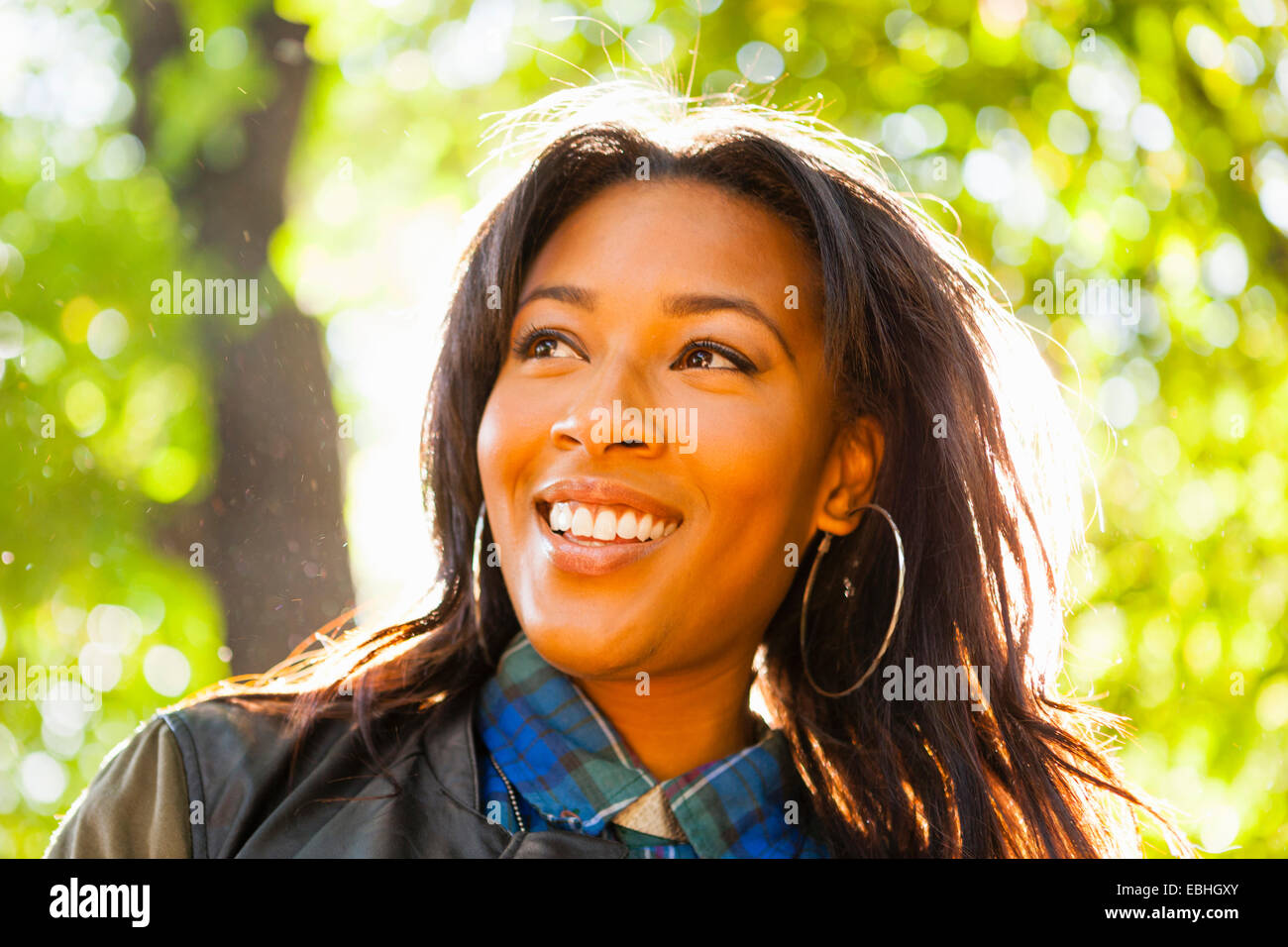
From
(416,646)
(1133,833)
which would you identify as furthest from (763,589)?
(1133,833)

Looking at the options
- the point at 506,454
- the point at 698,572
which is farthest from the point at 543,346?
the point at 698,572

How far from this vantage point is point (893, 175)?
10.4 ft

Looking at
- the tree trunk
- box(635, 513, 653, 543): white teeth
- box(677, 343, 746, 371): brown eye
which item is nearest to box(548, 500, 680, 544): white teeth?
box(635, 513, 653, 543): white teeth

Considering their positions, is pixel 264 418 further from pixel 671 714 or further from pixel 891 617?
pixel 891 617

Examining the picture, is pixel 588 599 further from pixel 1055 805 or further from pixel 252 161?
pixel 252 161

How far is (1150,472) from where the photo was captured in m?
3.41

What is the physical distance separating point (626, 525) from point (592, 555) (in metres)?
0.07

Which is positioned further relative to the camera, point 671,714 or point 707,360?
point 671,714

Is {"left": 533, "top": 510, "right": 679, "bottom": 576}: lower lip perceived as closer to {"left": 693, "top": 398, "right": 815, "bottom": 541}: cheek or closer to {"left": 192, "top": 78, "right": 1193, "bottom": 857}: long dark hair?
{"left": 693, "top": 398, "right": 815, "bottom": 541}: cheek

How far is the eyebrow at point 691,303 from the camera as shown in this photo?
1814 mm

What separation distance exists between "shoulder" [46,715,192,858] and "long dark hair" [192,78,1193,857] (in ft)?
0.95

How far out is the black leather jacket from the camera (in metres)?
1.64

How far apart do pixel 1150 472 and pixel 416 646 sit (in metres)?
2.44
